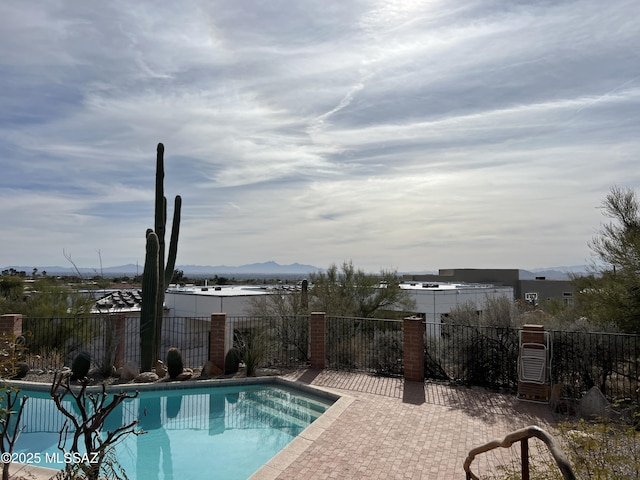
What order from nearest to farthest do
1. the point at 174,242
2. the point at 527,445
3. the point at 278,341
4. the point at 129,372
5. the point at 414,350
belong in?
the point at 527,445, the point at 414,350, the point at 129,372, the point at 278,341, the point at 174,242

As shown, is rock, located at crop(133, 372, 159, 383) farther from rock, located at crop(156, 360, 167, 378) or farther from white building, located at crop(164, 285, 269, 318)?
white building, located at crop(164, 285, 269, 318)

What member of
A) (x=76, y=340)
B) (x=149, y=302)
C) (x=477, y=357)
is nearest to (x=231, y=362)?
(x=149, y=302)

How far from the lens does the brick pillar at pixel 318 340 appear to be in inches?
472

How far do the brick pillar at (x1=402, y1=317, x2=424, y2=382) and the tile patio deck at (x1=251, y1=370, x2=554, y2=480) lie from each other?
12.0 inches

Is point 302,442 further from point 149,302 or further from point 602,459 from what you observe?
point 149,302

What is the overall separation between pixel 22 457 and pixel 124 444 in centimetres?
147

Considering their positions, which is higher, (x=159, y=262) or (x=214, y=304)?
(x=159, y=262)

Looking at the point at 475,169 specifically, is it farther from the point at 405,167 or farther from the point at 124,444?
the point at 124,444

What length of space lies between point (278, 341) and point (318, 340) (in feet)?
5.61

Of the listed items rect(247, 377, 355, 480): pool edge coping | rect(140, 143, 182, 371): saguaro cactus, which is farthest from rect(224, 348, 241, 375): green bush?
rect(247, 377, 355, 480): pool edge coping

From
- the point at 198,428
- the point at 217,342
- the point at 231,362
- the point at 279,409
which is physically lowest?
the point at 198,428

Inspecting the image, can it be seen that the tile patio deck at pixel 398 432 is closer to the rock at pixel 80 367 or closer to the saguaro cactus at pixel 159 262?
the saguaro cactus at pixel 159 262

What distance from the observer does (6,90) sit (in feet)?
30.1

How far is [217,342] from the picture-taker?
1207 cm
